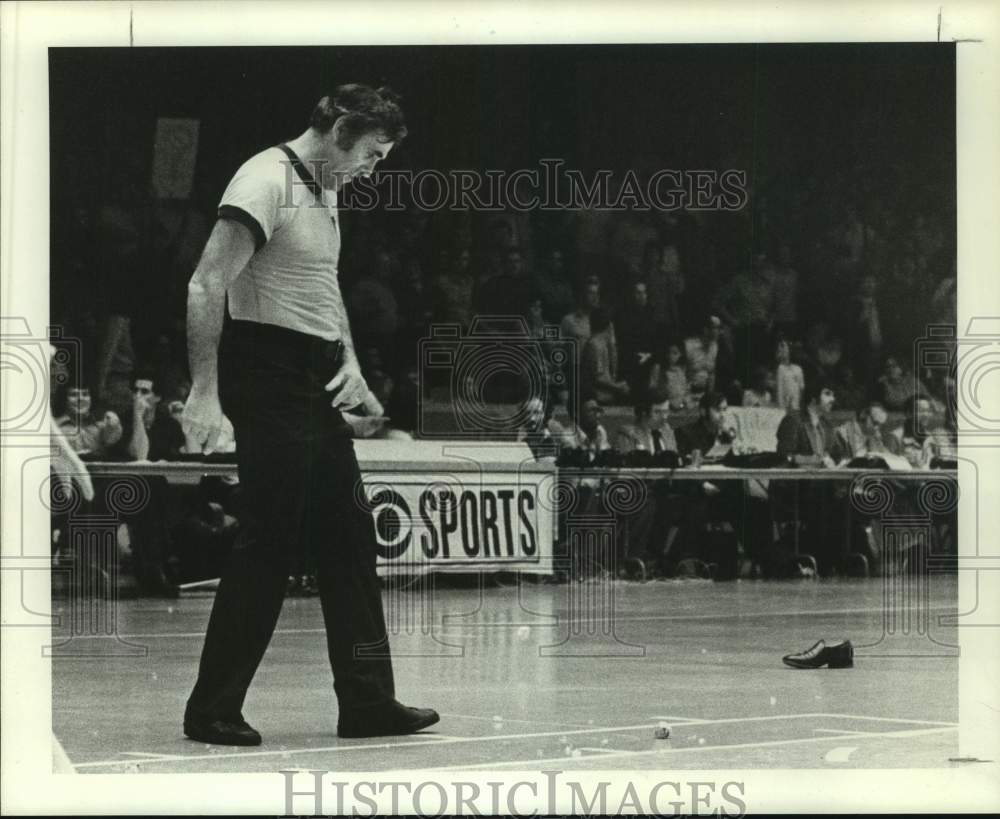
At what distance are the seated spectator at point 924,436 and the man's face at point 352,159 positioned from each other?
10.6ft

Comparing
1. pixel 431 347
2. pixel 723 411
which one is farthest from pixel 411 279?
pixel 723 411

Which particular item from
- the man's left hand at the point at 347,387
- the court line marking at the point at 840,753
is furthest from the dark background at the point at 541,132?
the court line marking at the point at 840,753

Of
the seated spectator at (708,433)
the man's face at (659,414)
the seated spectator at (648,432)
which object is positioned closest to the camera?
the seated spectator at (648,432)

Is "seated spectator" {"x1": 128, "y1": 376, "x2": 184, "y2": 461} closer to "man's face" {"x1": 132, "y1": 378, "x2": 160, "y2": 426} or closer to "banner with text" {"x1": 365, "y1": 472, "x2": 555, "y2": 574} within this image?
"man's face" {"x1": 132, "y1": 378, "x2": 160, "y2": 426}

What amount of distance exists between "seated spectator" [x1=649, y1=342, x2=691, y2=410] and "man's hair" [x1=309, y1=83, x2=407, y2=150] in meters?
4.40

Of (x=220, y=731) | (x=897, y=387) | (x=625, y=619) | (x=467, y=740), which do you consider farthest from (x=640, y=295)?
(x=220, y=731)

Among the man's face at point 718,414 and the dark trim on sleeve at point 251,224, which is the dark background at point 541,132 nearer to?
the dark trim on sleeve at point 251,224

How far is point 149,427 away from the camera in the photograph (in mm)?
11234

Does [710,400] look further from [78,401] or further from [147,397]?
[78,401]

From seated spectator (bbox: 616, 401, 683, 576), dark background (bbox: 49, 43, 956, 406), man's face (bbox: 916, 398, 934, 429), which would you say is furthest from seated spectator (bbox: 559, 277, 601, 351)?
man's face (bbox: 916, 398, 934, 429)

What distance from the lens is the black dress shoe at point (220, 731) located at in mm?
9430

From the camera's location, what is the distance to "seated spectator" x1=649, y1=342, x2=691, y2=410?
549 inches

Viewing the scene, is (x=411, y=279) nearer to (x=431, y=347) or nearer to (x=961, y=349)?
(x=431, y=347)

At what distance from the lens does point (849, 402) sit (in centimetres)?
1209
